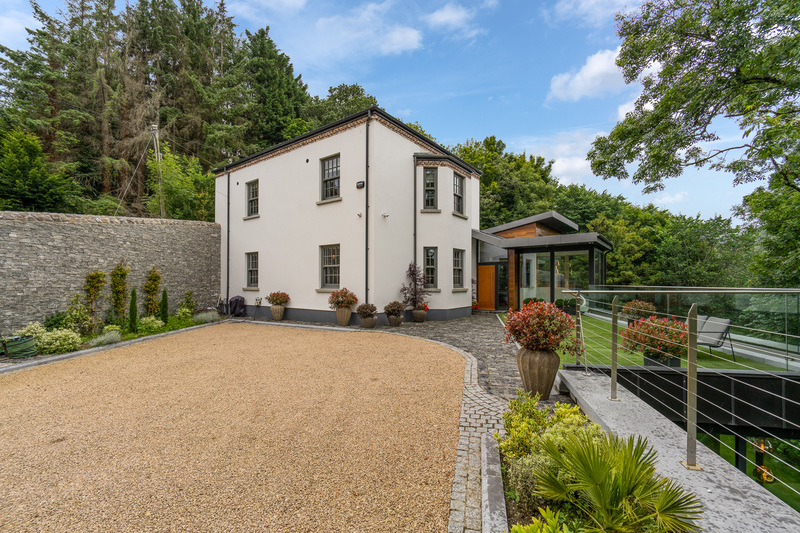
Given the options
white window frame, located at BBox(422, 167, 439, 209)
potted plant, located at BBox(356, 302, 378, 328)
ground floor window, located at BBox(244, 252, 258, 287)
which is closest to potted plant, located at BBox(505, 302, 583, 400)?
potted plant, located at BBox(356, 302, 378, 328)

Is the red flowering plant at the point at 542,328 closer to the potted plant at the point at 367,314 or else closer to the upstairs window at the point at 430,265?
the potted plant at the point at 367,314

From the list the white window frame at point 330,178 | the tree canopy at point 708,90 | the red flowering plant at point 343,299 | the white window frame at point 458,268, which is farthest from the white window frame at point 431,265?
the tree canopy at point 708,90

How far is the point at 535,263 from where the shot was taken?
14.0 metres

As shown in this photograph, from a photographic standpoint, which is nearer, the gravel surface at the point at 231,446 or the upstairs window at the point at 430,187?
the gravel surface at the point at 231,446

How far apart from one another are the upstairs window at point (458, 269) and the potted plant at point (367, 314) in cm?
396

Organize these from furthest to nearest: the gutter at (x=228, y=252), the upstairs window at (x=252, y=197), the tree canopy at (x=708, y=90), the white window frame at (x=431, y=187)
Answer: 1. the gutter at (x=228, y=252)
2. the upstairs window at (x=252, y=197)
3. the white window frame at (x=431, y=187)
4. the tree canopy at (x=708, y=90)

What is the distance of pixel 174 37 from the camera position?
67.2ft

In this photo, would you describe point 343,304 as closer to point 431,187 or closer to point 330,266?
point 330,266

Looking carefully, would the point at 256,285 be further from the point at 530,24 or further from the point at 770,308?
the point at 770,308

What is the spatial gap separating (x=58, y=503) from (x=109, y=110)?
77.6ft

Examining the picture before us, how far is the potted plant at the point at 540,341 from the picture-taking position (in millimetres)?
4156

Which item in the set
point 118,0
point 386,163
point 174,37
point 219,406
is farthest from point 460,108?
point 118,0

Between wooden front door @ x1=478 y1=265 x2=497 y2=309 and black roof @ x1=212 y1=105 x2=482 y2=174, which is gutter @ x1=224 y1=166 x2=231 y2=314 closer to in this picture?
black roof @ x1=212 y1=105 x2=482 y2=174

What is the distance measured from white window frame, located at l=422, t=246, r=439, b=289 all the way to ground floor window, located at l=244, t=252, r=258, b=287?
298 inches
